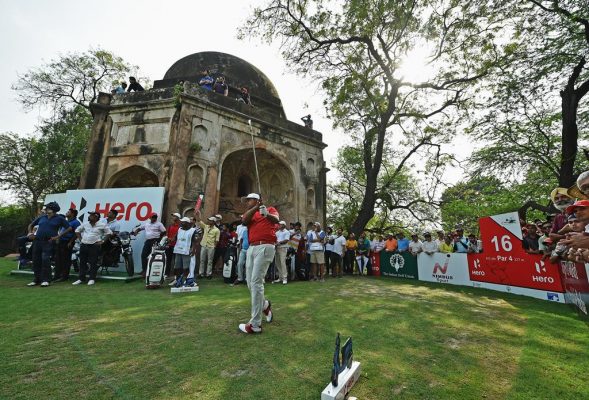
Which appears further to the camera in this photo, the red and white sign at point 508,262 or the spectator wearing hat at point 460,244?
the spectator wearing hat at point 460,244

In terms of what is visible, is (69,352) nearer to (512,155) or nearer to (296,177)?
(296,177)

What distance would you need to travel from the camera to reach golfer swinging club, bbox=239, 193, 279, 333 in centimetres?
365

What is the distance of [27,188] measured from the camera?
72.1 ft

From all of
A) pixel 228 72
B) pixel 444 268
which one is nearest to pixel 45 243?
pixel 444 268

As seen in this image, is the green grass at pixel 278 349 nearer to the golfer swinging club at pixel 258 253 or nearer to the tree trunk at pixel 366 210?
the golfer swinging club at pixel 258 253

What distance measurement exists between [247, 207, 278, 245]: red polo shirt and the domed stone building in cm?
719

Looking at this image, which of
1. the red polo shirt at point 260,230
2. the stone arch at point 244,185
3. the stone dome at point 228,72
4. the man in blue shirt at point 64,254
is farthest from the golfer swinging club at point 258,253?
the stone dome at point 228,72

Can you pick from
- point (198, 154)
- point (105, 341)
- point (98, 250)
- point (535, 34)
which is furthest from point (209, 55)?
point (105, 341)

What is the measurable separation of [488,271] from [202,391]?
343 inches

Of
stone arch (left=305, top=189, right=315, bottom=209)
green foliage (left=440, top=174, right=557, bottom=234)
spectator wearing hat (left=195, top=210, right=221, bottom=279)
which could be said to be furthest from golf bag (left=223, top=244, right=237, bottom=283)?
green foliage (left=440, top=174, right=557, bottom=234)

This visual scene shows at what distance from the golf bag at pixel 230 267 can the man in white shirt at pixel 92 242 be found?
307 cm

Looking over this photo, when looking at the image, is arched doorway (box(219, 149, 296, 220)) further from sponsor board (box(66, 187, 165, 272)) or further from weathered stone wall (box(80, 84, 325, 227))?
sponsor board (box(66, 187, 165, 272))

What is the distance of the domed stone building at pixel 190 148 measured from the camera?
10.9 metres

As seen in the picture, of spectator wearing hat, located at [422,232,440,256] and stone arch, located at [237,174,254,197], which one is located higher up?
stone arch, located at [237,174,254,197]
